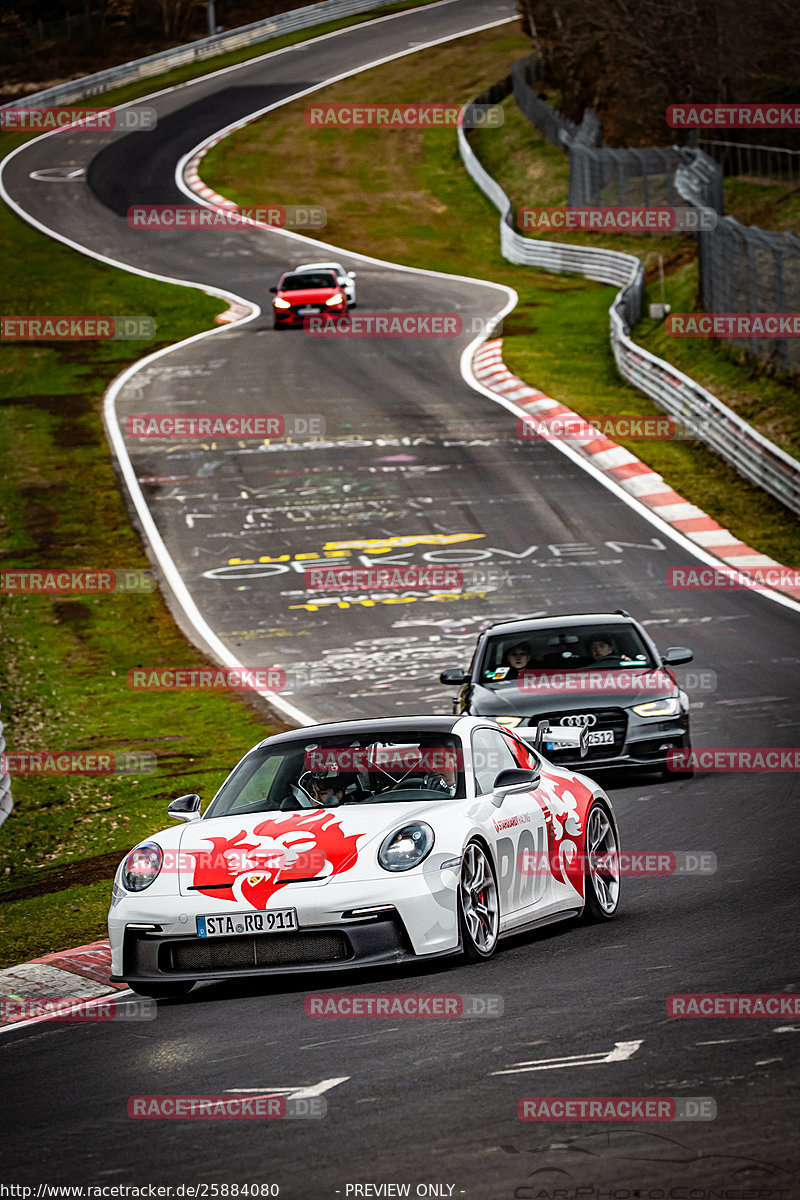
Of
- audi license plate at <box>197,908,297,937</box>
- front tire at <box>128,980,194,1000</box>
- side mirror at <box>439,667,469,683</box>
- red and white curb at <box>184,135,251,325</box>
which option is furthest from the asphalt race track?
red and white curb at <box>184,135,251,325</box>

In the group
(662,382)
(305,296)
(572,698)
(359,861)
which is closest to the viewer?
(359,861)

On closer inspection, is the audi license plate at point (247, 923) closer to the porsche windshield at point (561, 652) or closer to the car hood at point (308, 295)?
the porsche windshield at point (561, 652)

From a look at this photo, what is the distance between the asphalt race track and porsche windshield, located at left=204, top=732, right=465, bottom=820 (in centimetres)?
96

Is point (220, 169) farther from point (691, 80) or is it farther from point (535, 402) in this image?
point (535, 402)

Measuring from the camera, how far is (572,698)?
48.6 ft

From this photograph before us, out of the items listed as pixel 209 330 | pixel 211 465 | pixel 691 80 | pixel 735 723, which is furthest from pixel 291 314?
pixel 735 723

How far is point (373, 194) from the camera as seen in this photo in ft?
216

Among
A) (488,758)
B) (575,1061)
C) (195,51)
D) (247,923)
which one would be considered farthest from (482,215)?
(575,1061)

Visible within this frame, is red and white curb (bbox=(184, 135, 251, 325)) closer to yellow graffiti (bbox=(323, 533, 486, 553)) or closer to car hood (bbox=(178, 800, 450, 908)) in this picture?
yellow graffiti (bbox=(323, 533, 486, 553))

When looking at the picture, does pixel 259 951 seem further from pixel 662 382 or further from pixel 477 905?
pixel 662 382

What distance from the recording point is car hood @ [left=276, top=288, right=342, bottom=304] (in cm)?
4481

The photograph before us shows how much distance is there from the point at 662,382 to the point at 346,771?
86.0 feet

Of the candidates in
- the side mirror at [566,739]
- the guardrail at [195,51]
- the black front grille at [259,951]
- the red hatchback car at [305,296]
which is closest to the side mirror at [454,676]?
the side mirror at [566,739]

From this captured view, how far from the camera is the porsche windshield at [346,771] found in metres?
9.16
